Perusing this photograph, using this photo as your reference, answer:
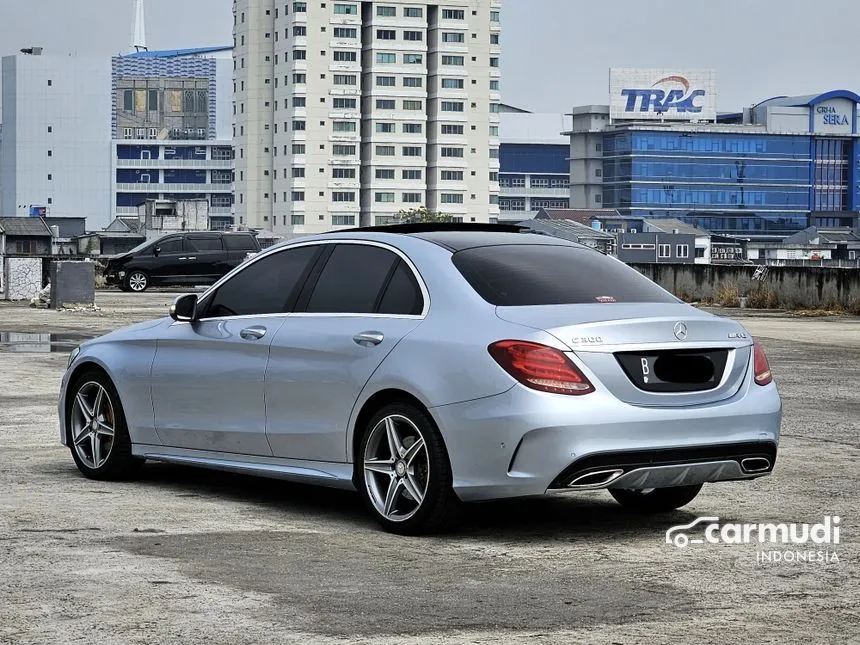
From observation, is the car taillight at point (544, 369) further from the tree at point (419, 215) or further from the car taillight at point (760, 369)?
the tree at point (419, 215)

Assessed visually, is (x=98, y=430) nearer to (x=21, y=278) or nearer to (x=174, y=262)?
(x=21, y=278)

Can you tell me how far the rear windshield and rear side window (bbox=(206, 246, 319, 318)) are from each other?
106 centimetres

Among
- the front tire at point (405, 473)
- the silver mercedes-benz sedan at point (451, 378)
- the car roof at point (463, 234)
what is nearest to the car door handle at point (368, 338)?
the silver mercedes-benz sedan at point (451, 378)

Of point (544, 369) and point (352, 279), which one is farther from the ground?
point (352, 279)

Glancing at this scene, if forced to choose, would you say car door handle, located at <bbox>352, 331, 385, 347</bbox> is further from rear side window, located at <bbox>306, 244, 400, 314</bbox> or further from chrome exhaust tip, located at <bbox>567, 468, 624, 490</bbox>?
chrome exhaust tip, located at <bbox>567, 468, 624, 490</bbox>

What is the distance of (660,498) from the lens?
8320 mm

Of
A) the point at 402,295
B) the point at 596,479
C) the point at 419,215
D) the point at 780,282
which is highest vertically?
the point at 419,215

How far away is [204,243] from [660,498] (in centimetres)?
4237

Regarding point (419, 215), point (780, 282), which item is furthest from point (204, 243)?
point (419, 215)

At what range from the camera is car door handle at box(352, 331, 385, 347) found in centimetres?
779

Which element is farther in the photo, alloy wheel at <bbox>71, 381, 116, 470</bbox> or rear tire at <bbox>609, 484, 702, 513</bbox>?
alloy wheel at <bbox>71, 381, 116, 470</bbox>

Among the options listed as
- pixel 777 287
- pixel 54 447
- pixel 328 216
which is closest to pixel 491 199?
pixel 328 216

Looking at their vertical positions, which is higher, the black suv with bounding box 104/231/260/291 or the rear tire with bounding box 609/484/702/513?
the black suv with bounding box 104/231/260/291

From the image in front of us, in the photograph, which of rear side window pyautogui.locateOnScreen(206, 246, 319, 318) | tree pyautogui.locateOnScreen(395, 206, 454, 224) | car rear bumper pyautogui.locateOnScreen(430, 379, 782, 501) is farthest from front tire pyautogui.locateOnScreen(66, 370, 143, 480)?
tree pyautogui.locateOnScreen(395, 206, 454, 224)
